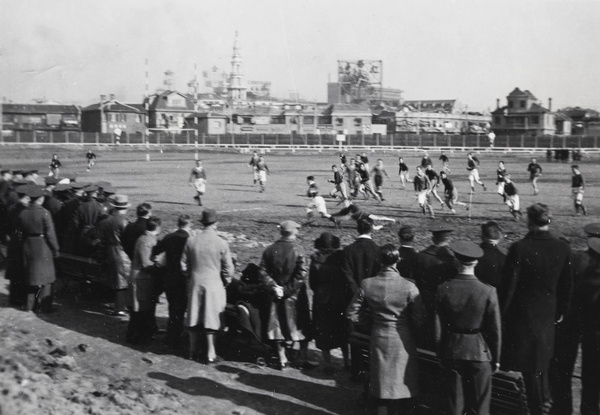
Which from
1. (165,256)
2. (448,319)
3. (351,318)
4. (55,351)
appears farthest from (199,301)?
(448,319)

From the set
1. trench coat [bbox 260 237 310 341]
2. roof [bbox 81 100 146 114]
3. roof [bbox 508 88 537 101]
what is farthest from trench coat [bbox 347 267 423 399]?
roof [bbox 508 88 537 101]

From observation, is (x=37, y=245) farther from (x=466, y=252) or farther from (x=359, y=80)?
(x=359, y=80)

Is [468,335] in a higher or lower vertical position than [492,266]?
lower

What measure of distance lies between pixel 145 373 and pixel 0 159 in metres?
57.1

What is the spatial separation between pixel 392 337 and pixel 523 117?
325 feet

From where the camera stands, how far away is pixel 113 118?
9388cm

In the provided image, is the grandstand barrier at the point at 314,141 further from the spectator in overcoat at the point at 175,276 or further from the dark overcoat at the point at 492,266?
the dark overcoat at the point at 492,266

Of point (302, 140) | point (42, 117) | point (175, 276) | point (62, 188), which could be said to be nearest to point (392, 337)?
point (175, 276)

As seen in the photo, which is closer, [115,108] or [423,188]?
[423,188]

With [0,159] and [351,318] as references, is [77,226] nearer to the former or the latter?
[351,318]

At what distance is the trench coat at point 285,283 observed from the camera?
708 cm

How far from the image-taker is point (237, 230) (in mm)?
17375

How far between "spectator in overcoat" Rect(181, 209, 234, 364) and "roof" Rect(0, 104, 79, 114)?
9710 centimetres

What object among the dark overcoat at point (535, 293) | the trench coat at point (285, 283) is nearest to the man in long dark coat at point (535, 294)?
the dark overcoat at point (535, 293)
